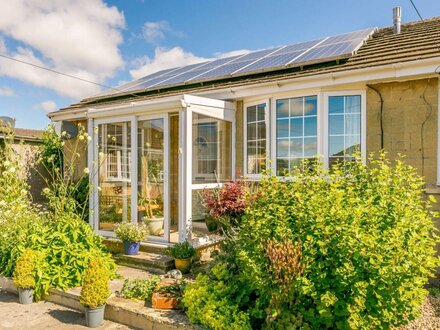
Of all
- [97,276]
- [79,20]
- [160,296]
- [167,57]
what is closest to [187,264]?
[160,296]

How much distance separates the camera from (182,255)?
6.02 m

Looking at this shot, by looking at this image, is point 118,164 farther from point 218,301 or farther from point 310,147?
point 218,301

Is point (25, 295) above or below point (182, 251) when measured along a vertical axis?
below

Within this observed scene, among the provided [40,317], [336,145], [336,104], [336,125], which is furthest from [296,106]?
[40,317]

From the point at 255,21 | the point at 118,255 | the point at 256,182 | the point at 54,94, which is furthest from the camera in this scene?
the point at 54,94

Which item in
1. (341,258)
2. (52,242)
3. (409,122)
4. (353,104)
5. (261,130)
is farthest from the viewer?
Answer: (261,130)

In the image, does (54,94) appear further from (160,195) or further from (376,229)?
(376,229)

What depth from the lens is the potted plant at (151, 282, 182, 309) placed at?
450 cm

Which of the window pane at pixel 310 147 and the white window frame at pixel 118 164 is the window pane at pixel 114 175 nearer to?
the white window frame at pixel 118 164

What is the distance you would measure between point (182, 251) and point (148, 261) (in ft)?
2.71

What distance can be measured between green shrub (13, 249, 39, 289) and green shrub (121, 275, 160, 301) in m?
1.60

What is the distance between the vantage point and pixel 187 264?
20.0 ft

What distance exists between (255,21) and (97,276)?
9258 mm

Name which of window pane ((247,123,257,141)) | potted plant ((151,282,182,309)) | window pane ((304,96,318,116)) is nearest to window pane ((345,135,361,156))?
window pane ((304,96,318,116))
